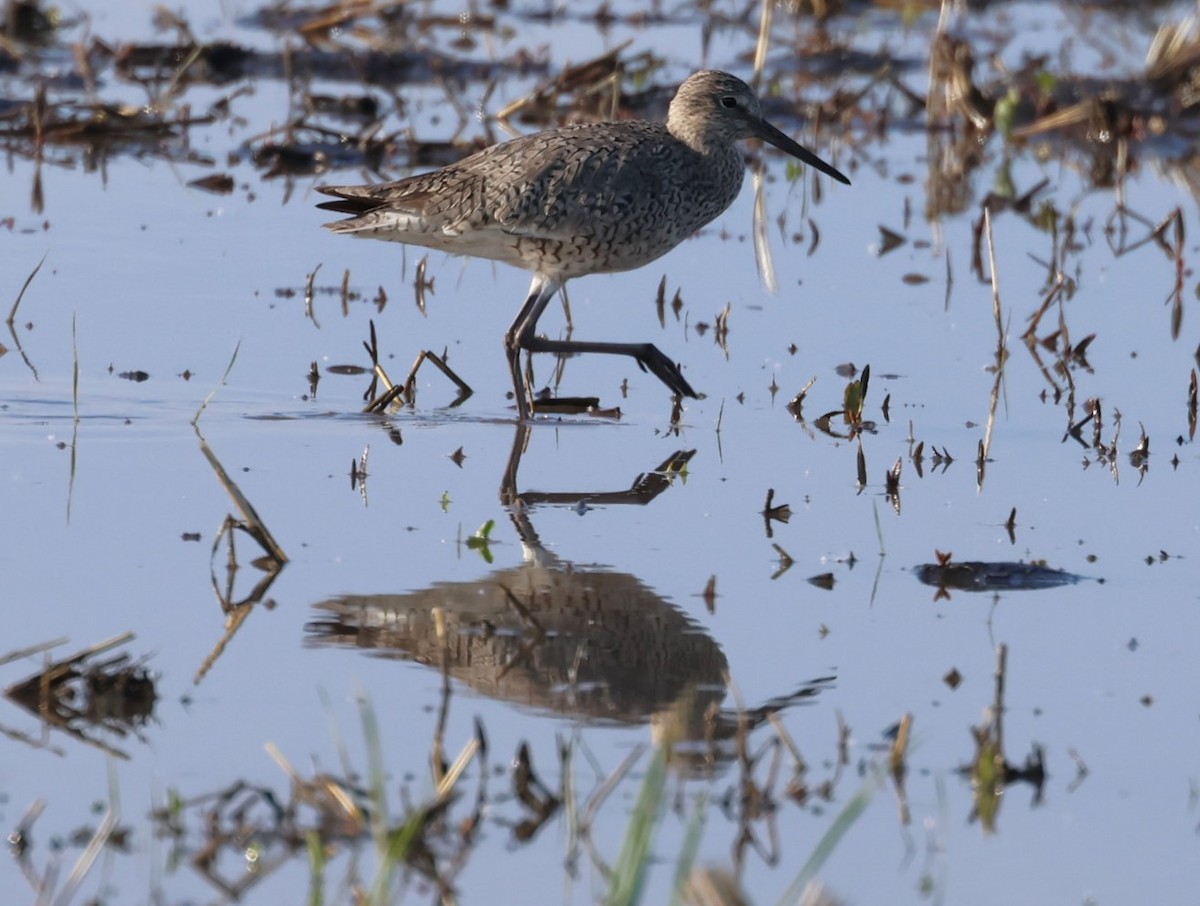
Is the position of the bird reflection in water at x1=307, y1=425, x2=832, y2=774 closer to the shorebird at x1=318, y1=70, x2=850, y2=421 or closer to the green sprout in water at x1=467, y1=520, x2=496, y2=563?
the green sprout in water at x1=467, y1=520, x2=496, y2=563

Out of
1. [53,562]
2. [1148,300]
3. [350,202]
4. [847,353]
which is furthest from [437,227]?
[1148,300]

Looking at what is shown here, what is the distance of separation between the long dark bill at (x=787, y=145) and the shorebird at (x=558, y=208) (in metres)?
0.49

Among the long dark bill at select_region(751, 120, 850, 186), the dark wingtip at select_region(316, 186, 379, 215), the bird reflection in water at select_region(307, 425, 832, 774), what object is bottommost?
the bird reflection in water at select_region(307, 425, 832, 774)

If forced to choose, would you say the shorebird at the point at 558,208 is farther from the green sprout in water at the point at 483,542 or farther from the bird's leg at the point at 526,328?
the green sprout in water at the point at 483,542

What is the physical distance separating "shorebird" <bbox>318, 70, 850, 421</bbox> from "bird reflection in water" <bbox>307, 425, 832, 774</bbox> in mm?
2017

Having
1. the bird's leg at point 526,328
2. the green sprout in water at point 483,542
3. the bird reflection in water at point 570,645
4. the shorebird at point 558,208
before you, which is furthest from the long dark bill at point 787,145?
the bird reflection in water at point 570,645

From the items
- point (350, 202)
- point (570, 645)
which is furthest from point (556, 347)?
point (570, 645)

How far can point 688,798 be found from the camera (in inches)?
165

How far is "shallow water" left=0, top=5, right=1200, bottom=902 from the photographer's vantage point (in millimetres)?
4109

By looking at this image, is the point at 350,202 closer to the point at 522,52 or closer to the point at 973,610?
the point at 973,610

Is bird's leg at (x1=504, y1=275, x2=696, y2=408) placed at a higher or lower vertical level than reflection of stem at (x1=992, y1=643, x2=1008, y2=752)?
higher

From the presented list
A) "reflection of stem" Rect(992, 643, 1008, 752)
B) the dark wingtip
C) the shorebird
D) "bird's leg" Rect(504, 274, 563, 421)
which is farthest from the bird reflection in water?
the dark wingtip

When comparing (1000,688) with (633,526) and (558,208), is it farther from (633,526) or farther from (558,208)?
(558,208)

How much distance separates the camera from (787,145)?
875cm
